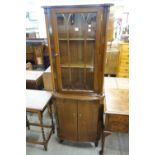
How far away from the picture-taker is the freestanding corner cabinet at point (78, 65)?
1338 mm

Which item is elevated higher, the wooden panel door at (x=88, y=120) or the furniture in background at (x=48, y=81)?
the furniture in background at (x=48, y=81)

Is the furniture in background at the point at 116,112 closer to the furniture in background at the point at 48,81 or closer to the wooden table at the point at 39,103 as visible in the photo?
the wooden table at the point at 39,103

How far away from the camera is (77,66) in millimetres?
1596

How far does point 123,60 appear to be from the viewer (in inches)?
131

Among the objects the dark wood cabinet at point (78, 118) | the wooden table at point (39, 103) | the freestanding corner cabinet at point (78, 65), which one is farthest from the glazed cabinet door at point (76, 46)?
the wooden table at point (39, 103)

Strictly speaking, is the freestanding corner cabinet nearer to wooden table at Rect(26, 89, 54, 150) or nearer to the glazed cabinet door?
the glazed cabinet door

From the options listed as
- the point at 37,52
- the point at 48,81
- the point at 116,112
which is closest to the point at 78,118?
the point at 116,112

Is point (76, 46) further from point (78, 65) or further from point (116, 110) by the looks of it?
point (116, 110)

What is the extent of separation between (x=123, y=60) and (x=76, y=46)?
210cm

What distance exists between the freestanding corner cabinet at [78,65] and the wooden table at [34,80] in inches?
25.6

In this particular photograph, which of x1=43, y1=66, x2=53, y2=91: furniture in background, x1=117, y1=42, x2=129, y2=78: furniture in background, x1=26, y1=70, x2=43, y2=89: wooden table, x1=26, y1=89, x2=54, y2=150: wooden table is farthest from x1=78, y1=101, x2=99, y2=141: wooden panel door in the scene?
x1=117, y1=42, x2=129, y2=78: furniture in background

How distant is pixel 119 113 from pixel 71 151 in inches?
37.3
